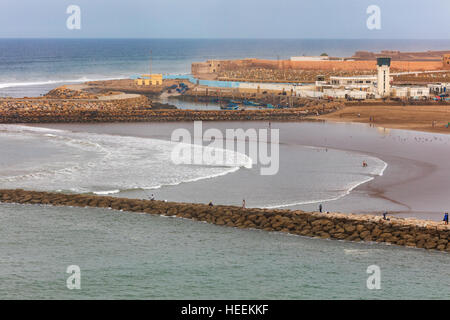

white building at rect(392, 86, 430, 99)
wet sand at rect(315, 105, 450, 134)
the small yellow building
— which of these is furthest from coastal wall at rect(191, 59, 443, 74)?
wet sand at rect(315, 105, 450, 134)

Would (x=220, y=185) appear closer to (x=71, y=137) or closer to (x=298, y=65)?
(x=71, y=137)

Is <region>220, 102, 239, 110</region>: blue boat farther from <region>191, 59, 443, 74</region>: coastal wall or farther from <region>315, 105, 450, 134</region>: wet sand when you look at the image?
<region>191, 59, 443, 74</region>: coastal wall

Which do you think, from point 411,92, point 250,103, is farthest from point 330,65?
point 411,92

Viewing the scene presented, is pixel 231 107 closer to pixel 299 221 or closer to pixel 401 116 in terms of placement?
pixel 401 116

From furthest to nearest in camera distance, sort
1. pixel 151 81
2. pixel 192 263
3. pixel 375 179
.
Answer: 1. pixel 151 81
2. pixel 375 179
3. pixel 192 263

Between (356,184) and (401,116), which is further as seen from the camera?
(401,116)

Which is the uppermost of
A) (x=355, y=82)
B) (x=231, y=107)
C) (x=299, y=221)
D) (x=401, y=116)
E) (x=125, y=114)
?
(x=355, y=82)
